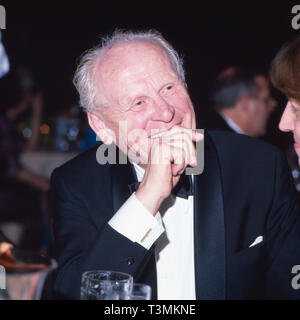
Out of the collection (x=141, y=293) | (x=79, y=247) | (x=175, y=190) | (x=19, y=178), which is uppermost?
(x=19, y=178)

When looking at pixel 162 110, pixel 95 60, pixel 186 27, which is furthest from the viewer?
pixel 186 27

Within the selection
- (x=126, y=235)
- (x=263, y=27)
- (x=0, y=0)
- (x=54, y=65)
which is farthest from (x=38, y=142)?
(x=126, y=235)

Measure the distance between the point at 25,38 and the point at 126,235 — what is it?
8.43 meters

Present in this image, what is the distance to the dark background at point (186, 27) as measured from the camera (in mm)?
8211

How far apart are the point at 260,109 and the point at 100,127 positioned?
3.28m

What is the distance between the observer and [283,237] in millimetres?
2086

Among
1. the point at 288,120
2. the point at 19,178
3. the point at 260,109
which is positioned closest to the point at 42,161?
the point at 19,178

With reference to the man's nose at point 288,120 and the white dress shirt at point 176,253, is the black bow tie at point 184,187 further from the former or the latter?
the man's nose at point 288,120

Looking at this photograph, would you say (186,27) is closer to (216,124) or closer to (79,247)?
(216,124)

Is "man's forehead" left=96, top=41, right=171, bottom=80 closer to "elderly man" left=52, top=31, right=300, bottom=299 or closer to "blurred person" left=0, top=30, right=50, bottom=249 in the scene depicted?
"elderly man" left=52, top=31, right=300, bottom=299

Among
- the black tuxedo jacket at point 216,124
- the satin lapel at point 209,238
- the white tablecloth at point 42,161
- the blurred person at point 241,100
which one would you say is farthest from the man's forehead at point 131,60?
the white tablecloth at point 42,161

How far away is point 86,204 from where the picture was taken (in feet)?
7.02

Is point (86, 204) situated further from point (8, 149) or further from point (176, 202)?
point (8, 149)

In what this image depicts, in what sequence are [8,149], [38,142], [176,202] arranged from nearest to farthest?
[176,202], [8,149], [38,142]
